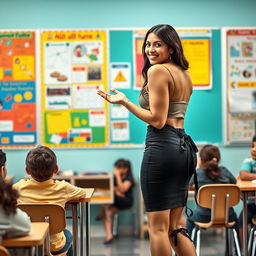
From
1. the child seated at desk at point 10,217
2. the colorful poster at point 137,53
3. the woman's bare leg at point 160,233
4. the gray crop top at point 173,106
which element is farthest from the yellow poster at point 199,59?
the child seated at desk at point 10,217

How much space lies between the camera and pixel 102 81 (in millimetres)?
5715

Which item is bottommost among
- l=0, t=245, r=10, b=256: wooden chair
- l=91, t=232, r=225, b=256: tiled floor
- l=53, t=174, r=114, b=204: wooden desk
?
l=91, t=232, r=225, b=256: tiled floor

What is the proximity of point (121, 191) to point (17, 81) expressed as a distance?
1.63 meters

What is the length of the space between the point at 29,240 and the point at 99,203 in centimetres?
332

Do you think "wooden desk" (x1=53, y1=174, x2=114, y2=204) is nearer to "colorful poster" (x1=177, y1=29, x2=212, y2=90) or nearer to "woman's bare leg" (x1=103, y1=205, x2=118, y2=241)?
"woman's bare leg" (x1=103, y1=205, x2=118, y2=241)

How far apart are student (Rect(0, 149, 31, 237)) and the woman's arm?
2.32ft

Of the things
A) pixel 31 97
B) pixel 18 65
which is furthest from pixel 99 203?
pixel 18 65

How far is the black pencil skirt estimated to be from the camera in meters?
2.59

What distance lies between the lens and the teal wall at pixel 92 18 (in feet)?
18.8

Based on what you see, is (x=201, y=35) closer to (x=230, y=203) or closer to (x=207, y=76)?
(x=207, y=76)

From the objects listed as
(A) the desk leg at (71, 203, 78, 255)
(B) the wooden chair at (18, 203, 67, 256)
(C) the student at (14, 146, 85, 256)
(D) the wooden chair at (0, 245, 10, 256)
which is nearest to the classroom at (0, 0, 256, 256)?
(A) the desk leg at (71, 203, 78, 255)

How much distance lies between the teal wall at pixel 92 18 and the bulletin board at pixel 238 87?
0.14 meters

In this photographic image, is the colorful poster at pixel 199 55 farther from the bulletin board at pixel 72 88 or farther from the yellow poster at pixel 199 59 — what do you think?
the bulletin board at pixel 72 88

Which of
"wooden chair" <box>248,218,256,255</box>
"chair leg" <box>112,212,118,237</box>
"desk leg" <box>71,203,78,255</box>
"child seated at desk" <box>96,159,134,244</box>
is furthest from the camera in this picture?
"chair leg" <box>112,212,118,237</box>
